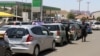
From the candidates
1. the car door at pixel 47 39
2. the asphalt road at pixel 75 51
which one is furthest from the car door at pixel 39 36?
the asphalt road at pixel 75 51

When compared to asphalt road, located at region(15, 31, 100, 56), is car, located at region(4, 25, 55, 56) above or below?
above

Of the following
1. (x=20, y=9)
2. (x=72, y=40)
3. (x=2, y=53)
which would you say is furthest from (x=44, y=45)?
(x=20, y=9)

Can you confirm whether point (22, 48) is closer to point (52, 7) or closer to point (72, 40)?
point (72, 40)

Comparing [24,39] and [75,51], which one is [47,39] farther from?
[24,39]

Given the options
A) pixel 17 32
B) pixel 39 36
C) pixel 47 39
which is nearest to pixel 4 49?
pixel 17 32

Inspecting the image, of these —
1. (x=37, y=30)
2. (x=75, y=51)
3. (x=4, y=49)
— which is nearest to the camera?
(x=4, y=49)

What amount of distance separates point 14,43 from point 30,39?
796 mm

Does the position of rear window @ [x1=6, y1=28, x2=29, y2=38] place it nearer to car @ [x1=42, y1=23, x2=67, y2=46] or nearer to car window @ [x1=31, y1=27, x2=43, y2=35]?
car window @ [x1=31, y1=27, x2=43, y2=35]

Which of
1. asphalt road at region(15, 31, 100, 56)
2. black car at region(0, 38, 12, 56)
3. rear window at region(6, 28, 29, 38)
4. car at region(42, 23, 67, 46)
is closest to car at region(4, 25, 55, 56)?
rear window at region(6, 28, 29, 38)

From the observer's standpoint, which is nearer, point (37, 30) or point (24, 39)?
point (24, 39)

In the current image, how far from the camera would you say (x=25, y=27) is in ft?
44.6

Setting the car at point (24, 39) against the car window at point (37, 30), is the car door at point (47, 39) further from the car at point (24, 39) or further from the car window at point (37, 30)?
the car at point (24, 39)

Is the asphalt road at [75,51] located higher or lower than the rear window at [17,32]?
lower

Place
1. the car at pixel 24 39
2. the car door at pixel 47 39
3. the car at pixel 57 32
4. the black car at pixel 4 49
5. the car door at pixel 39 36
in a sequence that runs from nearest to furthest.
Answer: the black car at pixel 4 49, the car at pixel 24 39, the car door at pixel 39 36, the car door at pixel 47 39, the car at pixel 57 32
